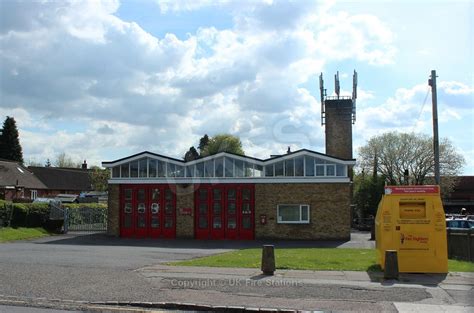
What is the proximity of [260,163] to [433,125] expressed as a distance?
34.7 feet

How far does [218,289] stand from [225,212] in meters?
19.2

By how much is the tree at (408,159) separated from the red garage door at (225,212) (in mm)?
36482

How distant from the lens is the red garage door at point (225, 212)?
30219mm

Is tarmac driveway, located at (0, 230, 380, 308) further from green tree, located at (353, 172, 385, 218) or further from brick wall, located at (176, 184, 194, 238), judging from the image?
green tree, located at (353, 172, 385, 218)

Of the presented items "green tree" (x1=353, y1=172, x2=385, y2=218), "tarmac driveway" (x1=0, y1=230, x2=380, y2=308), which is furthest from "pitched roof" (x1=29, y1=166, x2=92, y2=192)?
"tarmac driveway" (x1=0, y1=230, x2=380, y2=308)

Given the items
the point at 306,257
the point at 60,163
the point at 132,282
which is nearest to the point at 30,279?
the point at 132,282

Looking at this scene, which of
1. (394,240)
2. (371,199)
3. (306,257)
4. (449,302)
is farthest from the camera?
(371,199)

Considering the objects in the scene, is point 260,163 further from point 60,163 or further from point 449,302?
point 60,163

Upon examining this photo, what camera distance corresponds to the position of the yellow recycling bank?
13.8 metres

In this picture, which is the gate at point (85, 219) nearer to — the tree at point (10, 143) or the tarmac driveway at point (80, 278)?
the tarmac driveway at point (80, 278)

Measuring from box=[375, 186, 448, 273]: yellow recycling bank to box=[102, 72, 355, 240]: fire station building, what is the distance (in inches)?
607

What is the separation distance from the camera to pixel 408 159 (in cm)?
6419

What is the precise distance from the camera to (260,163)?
30.5m

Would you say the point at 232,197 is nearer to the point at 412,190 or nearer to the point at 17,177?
the point at 412,190
